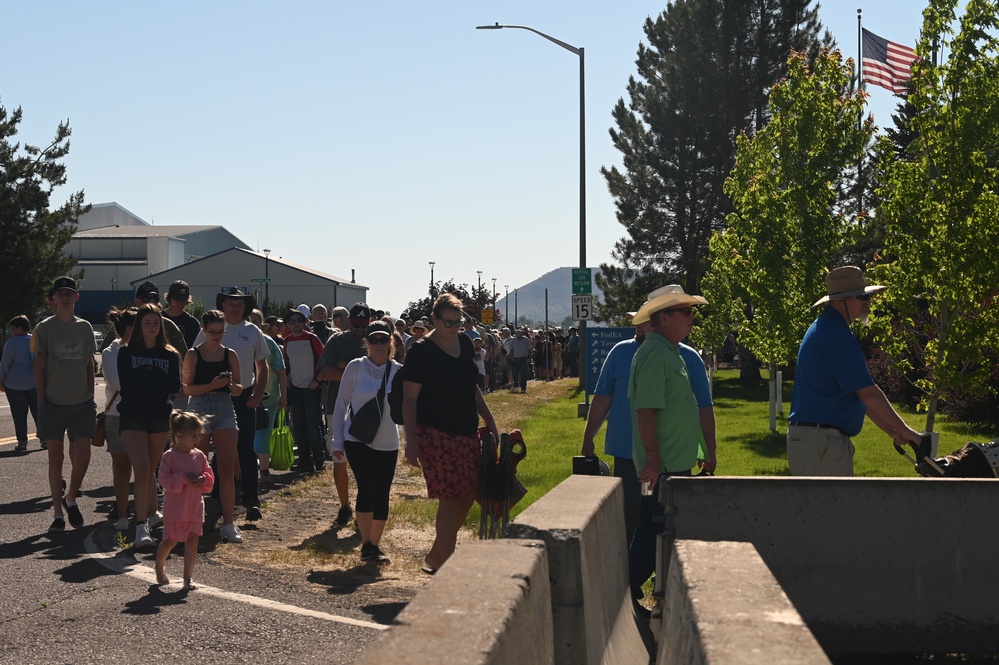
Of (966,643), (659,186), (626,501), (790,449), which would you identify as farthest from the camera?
(659,186)

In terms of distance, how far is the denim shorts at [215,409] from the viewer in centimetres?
1002

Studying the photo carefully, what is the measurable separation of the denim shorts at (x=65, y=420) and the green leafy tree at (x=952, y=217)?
30.0ft

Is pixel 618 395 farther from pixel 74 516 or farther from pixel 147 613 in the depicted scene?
pixel 74 516

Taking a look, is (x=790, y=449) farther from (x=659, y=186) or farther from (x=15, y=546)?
(x=659, y=186)

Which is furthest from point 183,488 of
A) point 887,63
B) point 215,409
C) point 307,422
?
point 887,63

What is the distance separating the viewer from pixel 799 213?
74.3 feet

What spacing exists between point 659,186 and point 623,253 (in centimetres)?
314

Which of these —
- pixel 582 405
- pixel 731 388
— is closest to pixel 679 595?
pixel 582 405

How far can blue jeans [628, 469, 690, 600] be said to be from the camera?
7.10 meters

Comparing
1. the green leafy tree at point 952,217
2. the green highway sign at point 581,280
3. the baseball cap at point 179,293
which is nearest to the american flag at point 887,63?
the green highway sign at point 581,280

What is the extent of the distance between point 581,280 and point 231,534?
18.7 metres

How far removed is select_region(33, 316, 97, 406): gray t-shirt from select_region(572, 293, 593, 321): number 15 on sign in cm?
1567

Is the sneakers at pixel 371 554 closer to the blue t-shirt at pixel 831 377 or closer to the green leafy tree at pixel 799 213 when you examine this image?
the blue t-shirt at pixel 831 377

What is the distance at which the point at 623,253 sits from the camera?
5222 centimetres
